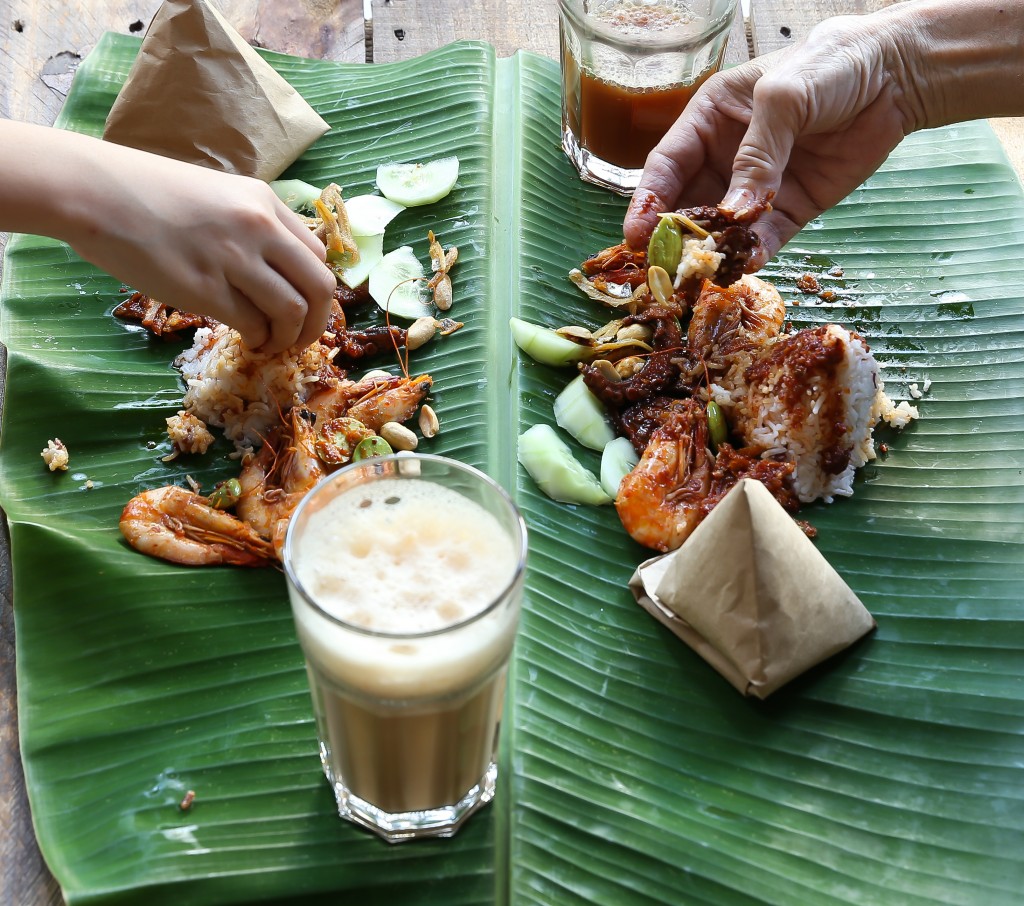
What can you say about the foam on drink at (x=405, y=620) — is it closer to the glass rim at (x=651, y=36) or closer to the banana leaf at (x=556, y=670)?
the banana leaf at (x=556, y=670)

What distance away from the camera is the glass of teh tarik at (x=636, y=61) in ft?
10.2

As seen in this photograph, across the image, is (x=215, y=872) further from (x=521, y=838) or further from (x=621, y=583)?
(x=621, y=583)

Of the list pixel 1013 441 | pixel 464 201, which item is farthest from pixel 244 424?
pixel 1013 441

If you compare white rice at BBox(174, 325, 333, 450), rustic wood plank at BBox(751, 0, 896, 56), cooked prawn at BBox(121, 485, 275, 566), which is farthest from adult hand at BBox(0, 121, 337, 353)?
rustic wood plank at BBox(751, 0, 896, 56)

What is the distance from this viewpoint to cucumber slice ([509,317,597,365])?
107 inches

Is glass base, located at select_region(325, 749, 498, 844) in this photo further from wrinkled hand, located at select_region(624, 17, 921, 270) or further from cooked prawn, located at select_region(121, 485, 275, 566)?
wrinkled hand, located at select_region(624, 17, 921, 270)

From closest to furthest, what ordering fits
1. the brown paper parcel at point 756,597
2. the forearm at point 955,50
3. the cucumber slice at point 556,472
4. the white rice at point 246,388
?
1. the brown paper parcel at point 756,597
2. the cucumber slice at point 556,472
3. the white rice at point 246,388
4. the forearm at point 955,50

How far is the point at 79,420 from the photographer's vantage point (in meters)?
2.58

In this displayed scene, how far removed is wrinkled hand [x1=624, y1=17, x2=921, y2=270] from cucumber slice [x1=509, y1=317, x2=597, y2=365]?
0.45 meters

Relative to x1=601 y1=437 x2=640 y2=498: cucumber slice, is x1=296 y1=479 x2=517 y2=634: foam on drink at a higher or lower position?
higher

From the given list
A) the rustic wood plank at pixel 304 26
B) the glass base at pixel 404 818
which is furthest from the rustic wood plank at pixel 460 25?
the glass base at pixel 404 818

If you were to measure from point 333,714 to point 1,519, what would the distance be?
1.22 m

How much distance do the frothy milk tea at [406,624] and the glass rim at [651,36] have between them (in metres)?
2.01

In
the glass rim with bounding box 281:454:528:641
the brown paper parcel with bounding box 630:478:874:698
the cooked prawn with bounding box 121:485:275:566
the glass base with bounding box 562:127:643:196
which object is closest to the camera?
the glass rim with bounding box 281:454:528:641
